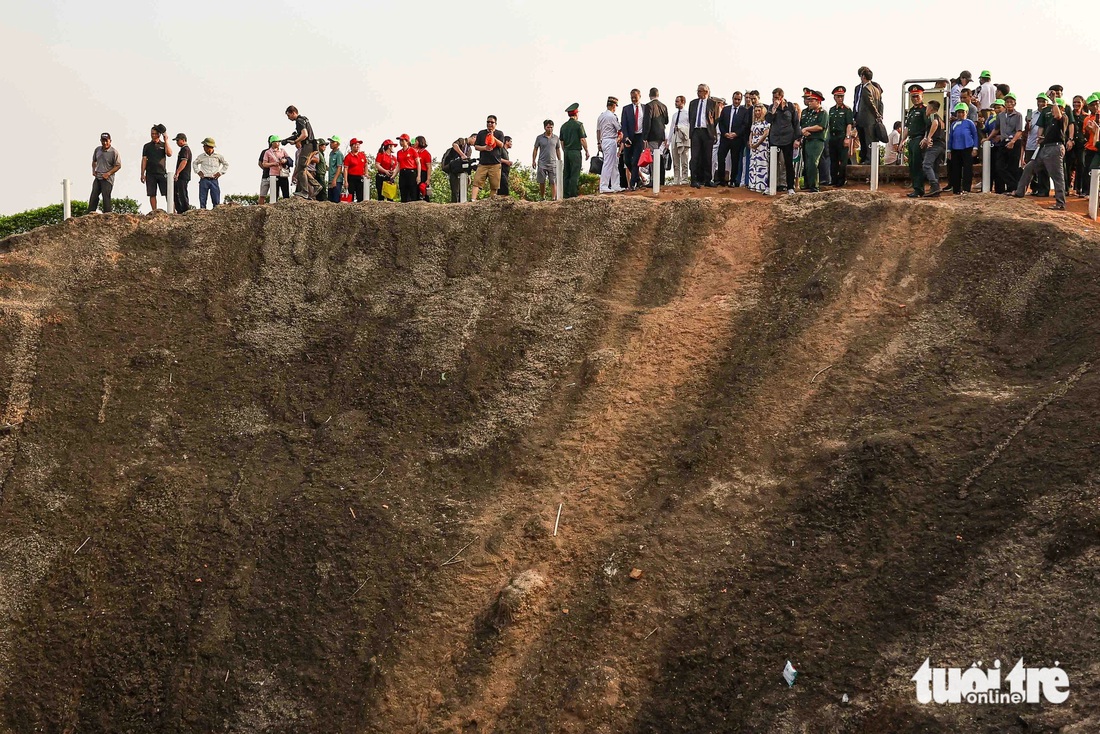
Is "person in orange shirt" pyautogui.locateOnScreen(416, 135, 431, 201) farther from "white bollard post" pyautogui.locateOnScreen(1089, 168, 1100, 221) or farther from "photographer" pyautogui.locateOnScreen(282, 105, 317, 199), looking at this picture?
"white bollard post" pyautogui.locateOnScreen(1089, 168, 1100, 221)

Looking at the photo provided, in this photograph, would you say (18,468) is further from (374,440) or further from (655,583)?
(655,583)

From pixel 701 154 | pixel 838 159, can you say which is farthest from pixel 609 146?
pixel 838 159

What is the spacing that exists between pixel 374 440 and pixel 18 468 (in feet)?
15.1

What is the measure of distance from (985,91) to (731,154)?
4818 mm

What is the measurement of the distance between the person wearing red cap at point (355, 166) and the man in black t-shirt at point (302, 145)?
68 centimetres

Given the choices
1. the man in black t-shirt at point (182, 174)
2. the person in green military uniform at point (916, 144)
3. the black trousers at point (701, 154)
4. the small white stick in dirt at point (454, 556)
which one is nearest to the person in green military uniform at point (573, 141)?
the black trousers at point (701, 154)

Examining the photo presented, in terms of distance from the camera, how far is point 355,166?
22578 mm

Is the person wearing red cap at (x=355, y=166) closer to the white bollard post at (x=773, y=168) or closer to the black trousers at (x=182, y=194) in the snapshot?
the black trousers at (x=182, y=194)

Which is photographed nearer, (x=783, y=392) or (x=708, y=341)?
(x=783, y=392)

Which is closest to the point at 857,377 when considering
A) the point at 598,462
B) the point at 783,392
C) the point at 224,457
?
the point at 783,392

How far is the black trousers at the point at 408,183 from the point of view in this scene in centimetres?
2253

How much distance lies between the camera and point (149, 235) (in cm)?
1967

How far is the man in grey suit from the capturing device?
2073 cm

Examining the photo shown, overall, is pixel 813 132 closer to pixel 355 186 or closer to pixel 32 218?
pixel 355 186
